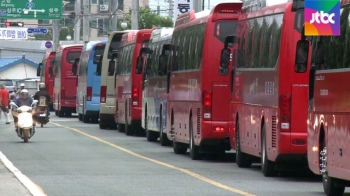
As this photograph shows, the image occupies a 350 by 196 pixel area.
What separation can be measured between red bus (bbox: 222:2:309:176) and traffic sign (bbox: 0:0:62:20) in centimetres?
4937

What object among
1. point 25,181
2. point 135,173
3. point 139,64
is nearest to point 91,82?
point 139,64

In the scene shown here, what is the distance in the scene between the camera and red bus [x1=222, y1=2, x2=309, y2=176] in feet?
61.0

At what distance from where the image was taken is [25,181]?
59.8 feet

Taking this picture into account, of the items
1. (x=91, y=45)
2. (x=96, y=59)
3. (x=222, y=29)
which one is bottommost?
(x=96, y=59)

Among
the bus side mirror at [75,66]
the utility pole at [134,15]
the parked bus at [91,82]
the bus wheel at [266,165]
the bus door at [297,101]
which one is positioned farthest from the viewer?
the bus side mirror at [75,66]

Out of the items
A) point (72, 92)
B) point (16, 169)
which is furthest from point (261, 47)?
point (72, 92)

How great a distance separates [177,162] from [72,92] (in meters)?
32.3

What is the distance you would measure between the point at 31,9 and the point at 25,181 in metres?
53.5

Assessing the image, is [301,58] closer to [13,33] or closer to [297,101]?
[297,101]

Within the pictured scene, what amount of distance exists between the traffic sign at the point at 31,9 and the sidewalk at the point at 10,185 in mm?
50254

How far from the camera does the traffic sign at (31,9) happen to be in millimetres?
70625

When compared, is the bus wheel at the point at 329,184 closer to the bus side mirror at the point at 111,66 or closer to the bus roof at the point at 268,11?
the bus roof at the point at 268,11

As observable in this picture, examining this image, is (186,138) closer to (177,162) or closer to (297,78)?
(177,162)

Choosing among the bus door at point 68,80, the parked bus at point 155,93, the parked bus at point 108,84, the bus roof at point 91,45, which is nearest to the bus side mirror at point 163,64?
the parked bus at point 155,93
